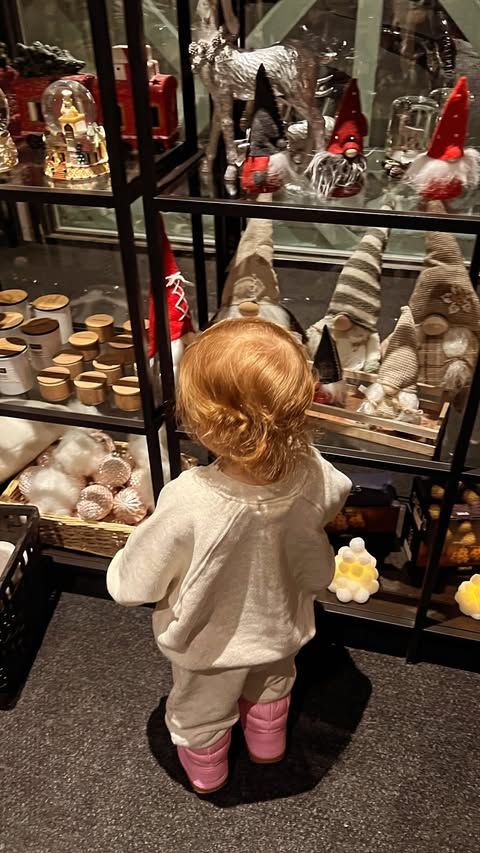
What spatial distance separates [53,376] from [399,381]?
77 cm

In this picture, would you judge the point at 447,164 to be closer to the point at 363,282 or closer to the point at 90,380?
the point at 363,282

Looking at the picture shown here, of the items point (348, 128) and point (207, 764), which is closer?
point (348, 128)

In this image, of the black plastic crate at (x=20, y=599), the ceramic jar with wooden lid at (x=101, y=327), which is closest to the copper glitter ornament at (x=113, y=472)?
the black plastic crate at (x=20, y=599)

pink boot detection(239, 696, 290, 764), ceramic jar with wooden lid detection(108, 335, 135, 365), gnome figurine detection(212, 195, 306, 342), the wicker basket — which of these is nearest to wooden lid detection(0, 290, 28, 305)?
ceramic jar with wooden lid detection(108, 335, 135, 365)

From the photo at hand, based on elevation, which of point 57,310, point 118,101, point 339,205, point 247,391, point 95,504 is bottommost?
point 95,504

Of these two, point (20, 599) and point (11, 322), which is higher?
point (11, 322)

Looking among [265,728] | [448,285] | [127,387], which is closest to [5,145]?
[127,387]

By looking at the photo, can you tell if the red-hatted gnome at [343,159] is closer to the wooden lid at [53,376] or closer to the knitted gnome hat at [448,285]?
the knitted gnome hat at [448,285]

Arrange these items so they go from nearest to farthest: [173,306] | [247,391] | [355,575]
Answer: [247,391]
[173,306]
[355,575]

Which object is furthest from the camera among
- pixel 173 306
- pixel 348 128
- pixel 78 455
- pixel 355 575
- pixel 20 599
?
pixel 78 455

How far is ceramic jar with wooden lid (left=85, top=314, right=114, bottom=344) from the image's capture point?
1644 mm

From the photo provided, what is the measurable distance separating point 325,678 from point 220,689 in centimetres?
42

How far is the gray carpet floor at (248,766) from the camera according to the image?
1.25 metres

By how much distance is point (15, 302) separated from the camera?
63.2 inches
